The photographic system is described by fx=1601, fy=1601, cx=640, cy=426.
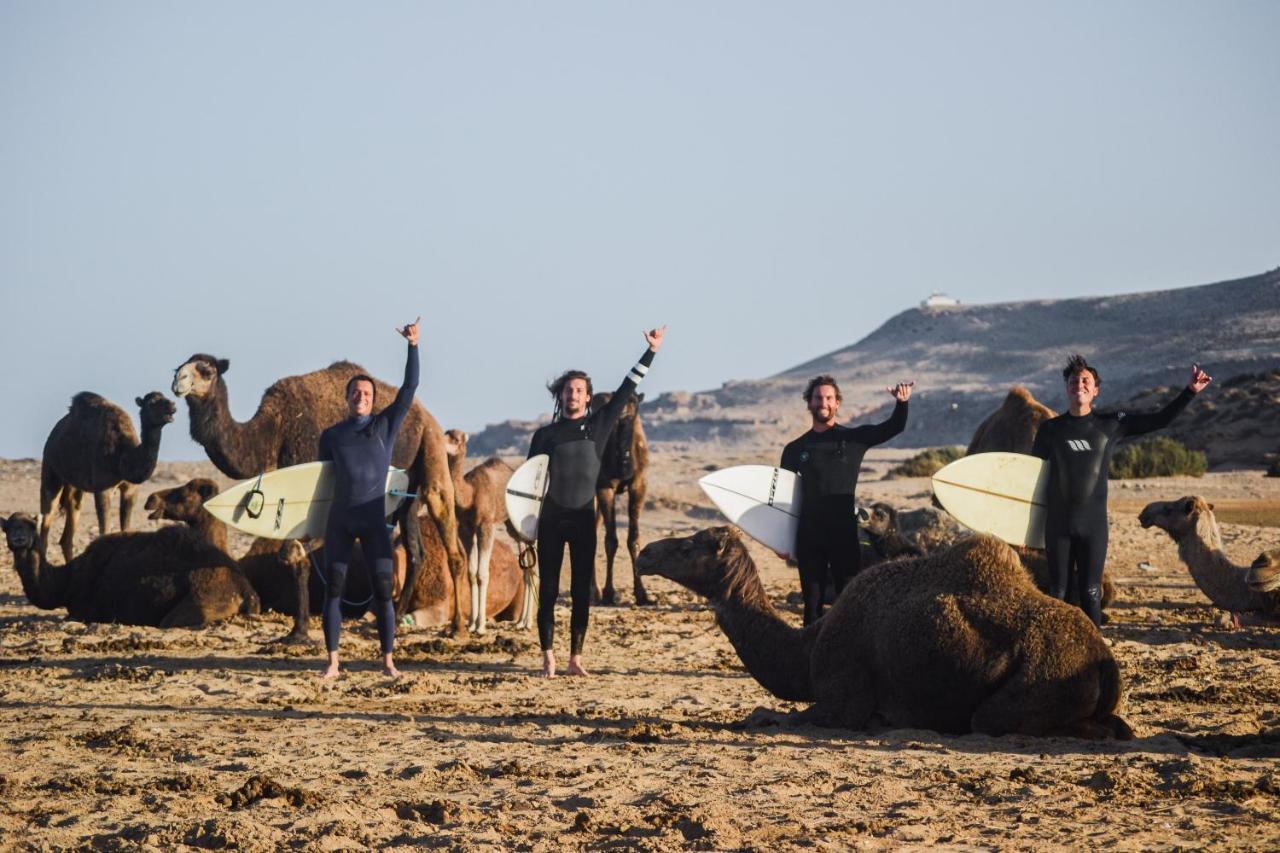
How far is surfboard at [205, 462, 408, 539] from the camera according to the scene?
11.7 meters

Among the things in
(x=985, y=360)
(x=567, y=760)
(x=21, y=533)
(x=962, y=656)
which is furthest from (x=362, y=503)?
(x=985, y=360)

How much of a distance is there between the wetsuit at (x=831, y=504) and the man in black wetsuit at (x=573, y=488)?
1366 millimetres

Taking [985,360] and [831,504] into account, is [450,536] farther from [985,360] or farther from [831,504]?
[985,360]

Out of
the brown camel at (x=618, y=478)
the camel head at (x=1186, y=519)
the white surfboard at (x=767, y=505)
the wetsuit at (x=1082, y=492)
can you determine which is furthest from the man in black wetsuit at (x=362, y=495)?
the camel head at (x=1186, y=519)

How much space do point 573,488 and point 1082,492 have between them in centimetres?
333

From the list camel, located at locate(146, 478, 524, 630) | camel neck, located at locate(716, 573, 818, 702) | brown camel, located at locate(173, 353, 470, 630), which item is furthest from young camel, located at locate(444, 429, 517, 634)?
camel neck, located at locate(716, 573, 818, 702)

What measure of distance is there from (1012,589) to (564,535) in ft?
12.1

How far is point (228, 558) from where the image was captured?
1457 centimetres

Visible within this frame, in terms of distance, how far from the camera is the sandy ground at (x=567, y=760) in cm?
638

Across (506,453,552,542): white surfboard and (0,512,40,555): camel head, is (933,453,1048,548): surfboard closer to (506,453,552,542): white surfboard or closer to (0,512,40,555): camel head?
(506,453,552,542): white surfboard

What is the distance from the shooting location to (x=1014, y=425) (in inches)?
634

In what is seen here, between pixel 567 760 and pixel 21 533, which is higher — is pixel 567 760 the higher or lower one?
the lower one

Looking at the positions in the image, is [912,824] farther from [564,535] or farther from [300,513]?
[300,513]

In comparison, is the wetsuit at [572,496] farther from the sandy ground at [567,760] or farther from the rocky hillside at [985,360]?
the rocky hillside at [985,360]
